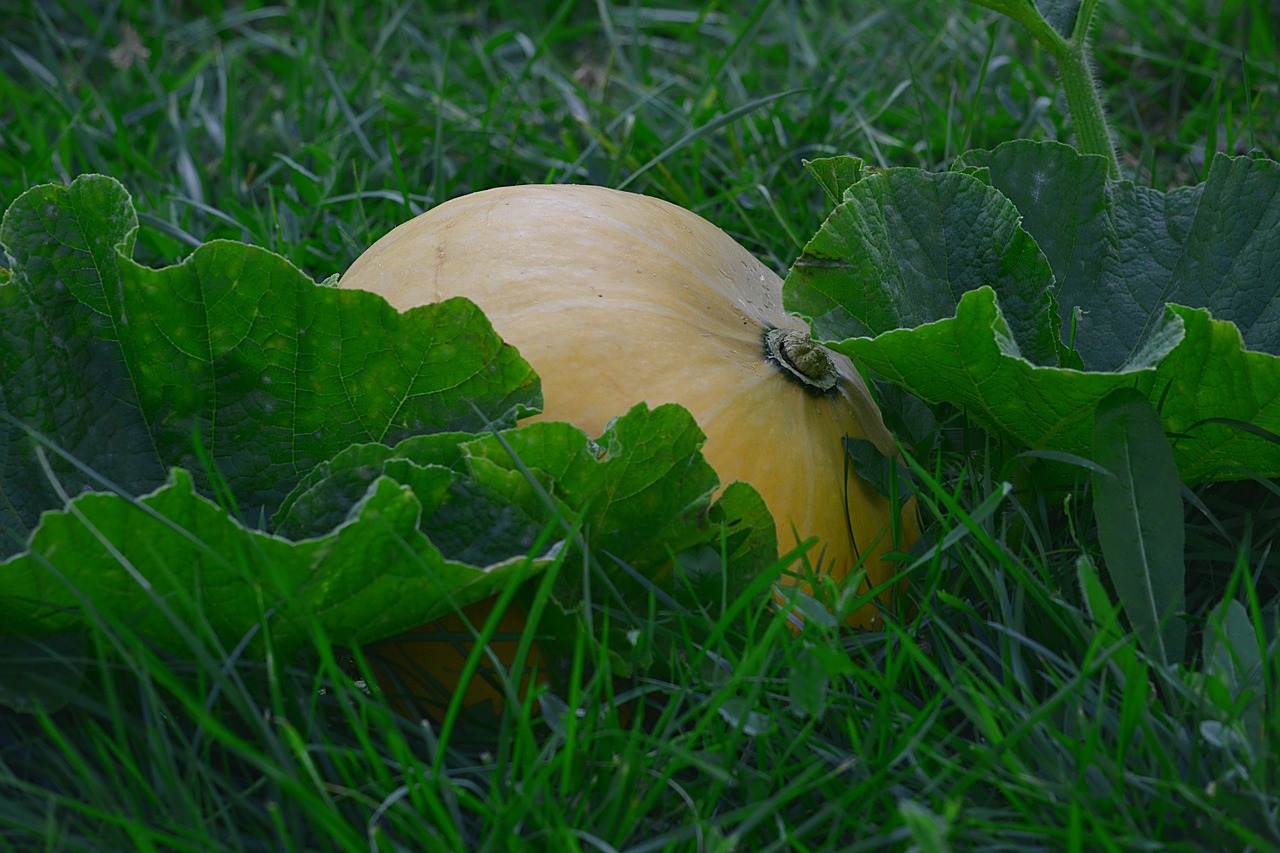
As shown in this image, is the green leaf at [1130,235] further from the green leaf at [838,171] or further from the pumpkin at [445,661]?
the pumpkin at [445,661]

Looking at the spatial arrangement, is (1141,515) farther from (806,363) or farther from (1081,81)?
(1081,81)

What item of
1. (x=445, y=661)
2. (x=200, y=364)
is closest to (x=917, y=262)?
(x=445, y=661)

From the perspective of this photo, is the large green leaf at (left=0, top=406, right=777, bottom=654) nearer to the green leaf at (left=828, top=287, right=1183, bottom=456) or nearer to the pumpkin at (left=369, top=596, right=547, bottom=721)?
the pumpkin at (left=369, top=596, right=547, bottom=721)

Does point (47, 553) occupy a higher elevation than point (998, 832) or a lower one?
higher

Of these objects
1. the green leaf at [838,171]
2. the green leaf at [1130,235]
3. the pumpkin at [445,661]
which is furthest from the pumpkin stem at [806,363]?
the pumpkin at [445,661]

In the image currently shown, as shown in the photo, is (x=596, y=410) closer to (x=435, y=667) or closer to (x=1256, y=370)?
(x=435, y=667)

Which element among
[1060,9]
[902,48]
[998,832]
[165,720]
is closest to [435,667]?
[165,720]
